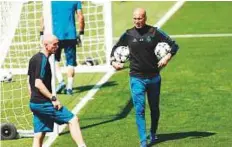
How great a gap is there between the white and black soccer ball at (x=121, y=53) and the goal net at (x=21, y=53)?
198 centimetres

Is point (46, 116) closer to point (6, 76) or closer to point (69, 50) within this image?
point (69, 50)

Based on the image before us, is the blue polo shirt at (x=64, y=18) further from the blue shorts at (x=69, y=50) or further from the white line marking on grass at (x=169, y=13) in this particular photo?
the white line marking on grass at (x=169, y=13)

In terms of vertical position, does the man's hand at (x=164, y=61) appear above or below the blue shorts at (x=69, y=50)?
above

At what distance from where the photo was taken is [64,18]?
57.8 ft

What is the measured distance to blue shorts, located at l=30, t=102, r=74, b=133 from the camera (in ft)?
39.3

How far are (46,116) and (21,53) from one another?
888 centimetres

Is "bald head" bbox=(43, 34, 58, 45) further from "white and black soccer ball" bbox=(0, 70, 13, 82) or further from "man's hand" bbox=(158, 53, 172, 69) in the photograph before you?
"white and black soccer ball" bbox=(0, 70, 13, 82)

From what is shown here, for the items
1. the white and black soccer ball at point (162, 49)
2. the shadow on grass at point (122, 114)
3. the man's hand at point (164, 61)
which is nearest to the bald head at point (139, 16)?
the white and black soccer ball at point (162, 49)

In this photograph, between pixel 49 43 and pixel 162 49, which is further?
pixel 162 49

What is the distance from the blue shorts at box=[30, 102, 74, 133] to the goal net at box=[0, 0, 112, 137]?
1.90 metres

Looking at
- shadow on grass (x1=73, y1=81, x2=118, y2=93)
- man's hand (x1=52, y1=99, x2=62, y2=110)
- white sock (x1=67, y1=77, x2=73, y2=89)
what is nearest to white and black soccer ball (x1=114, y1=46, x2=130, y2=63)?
man's hand (x1=52, y1=99, x2=62, y2=110)

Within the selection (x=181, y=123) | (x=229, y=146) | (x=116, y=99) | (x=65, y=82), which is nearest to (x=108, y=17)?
(x=65, y=82)

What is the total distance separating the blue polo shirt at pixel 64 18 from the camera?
17359 mm

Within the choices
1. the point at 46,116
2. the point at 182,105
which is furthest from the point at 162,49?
the point at 182,105
